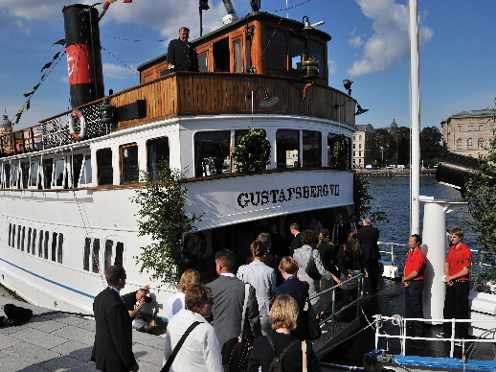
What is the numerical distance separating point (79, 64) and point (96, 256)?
615cm

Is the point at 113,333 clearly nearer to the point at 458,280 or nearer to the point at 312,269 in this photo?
the point at 312,269

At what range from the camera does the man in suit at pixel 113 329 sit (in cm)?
444

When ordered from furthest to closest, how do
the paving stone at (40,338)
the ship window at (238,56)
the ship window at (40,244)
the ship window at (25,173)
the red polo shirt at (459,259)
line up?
the ship window at (25,173)
the ship window at (40,244)
the ship window at (238,56)
the paving stone at (40,338)
the red polo shirt at (459,259)

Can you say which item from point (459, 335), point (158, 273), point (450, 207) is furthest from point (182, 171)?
point (459, 335)

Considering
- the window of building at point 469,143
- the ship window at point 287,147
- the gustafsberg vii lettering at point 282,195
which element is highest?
the window of building at point 469,143

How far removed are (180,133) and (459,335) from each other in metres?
6.00

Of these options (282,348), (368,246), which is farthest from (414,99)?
(282,348)

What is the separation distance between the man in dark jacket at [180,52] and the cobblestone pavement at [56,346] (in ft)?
18.6

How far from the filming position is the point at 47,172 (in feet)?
50.8

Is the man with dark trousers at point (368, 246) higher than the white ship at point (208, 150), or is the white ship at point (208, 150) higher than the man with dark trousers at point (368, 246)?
the white ship at point (208, 150)

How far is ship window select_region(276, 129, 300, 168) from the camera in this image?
32.9 ft

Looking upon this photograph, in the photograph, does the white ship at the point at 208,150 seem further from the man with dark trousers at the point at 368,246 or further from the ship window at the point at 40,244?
the man with dark trousers at the point at 368,246

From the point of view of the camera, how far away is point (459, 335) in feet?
24.3

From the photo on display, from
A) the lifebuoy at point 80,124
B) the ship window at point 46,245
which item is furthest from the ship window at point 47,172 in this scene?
the lifebuoy at point 80,124
